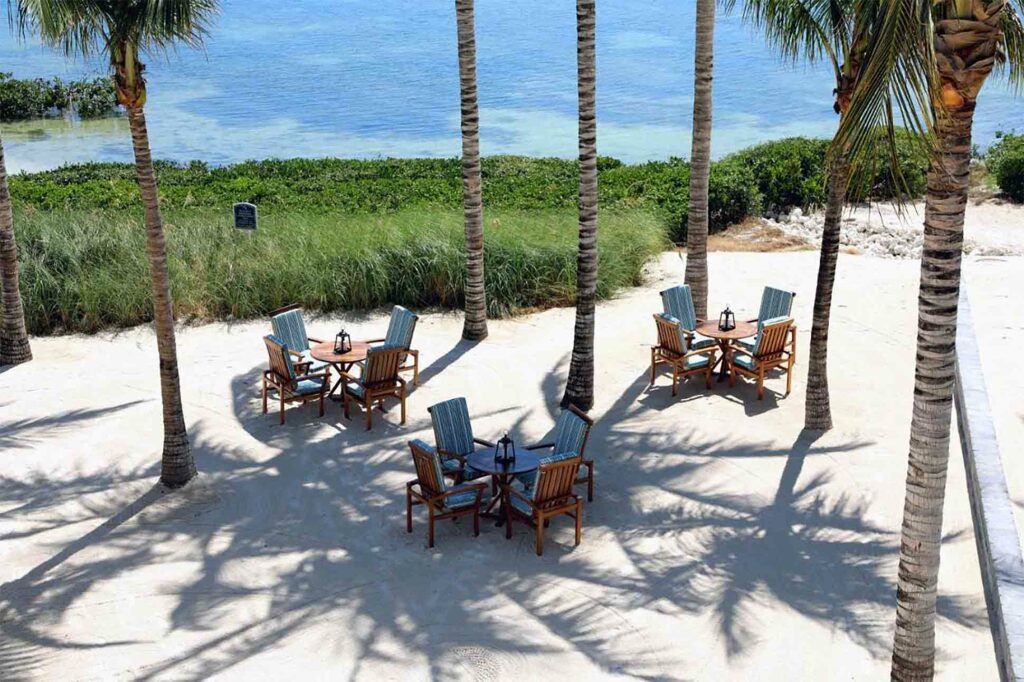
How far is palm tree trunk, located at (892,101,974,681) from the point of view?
229 inches

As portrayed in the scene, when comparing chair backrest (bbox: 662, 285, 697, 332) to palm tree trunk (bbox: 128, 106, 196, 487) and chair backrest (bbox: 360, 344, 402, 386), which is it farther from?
palm tree trunk (bbox: 128, 106, 196, 487)

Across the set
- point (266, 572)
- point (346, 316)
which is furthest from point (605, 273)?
point (266, 572)

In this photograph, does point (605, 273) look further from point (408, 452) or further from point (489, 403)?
point (408, 452)

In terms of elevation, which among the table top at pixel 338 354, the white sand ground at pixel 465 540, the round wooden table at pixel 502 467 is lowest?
the white sand ground at pixel 465 540

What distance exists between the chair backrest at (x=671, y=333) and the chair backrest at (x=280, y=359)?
4.33 meters

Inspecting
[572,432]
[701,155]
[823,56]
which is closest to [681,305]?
[701,155]

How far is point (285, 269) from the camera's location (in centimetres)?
1617

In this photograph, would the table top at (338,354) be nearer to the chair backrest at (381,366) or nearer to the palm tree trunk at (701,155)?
the chair backrest at (381,366)

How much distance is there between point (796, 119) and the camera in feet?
157

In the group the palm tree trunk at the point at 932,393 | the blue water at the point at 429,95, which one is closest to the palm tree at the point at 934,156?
the palm tree trunk at the point at 932,393

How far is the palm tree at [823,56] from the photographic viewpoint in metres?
10.6

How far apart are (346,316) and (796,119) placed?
36.6m

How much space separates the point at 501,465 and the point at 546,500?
2.02 feet

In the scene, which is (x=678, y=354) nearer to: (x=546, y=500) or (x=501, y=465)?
(x=501, y=465)
